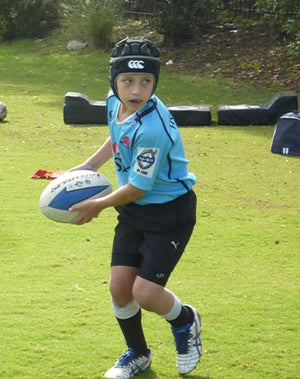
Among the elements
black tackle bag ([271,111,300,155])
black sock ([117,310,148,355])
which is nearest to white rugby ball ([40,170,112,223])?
black sock ([117,310,148,355])

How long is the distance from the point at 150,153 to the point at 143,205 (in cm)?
34

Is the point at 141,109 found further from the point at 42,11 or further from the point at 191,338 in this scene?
the point at 42,11

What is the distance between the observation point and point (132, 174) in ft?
13.8

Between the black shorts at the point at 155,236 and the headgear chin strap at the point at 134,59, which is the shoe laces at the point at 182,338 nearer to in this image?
the black shorts at the point at 155,236

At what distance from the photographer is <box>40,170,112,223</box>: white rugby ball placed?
4430 millimetres

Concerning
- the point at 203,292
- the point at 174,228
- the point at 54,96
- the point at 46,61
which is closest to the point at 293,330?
the point at 203,292

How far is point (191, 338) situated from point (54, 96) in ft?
37.8

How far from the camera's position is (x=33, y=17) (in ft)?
79.2

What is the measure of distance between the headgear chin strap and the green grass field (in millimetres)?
1648

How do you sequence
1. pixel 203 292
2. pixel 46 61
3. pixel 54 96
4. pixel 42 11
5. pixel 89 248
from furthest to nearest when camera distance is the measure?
pixel 42 11 < pixel 46 61 < pixel 54 96 < pixel 89 248 < pixel 203 292

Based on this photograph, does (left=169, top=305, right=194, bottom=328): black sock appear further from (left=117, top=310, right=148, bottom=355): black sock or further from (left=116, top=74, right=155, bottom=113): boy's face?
(left=116, top=74, right=155, bottom=113): boy's face

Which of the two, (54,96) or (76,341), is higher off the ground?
(76,341)

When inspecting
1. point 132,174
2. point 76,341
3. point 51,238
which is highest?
point 132,174

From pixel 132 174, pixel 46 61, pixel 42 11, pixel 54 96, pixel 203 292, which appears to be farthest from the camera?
pixel 42 11
